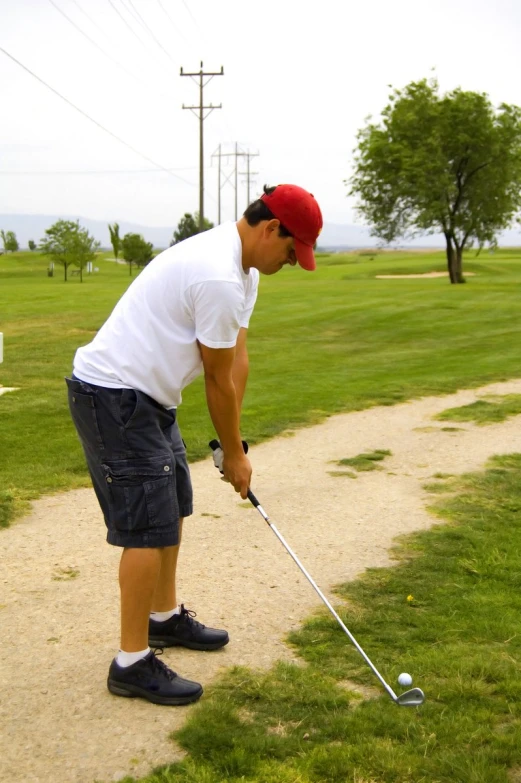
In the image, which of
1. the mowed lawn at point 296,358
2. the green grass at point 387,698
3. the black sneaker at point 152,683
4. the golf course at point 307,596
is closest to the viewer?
the green grass at point 387,698

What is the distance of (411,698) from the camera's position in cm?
345

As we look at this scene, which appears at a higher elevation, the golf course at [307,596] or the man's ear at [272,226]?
the man's ear at [272,226]

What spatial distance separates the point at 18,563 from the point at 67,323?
50.4 feet

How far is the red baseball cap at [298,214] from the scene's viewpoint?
11.4ft

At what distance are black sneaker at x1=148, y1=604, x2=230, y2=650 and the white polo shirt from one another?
1090 millimetres

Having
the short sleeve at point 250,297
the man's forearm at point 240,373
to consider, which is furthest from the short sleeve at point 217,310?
the man's forearm at point 240,373

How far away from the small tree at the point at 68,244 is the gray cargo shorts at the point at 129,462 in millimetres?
60562

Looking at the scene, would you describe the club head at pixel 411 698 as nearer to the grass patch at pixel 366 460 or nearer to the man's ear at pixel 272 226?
the man's ear at pixel 272 226

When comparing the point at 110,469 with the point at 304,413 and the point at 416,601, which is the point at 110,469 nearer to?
the point at 416,601

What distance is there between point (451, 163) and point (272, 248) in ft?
126

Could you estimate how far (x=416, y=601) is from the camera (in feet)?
15.5

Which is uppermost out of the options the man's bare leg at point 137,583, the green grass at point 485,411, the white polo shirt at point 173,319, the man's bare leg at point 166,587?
the white polo shirt at point 173,319

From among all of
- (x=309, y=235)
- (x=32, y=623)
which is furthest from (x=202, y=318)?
(x=32, y=623)

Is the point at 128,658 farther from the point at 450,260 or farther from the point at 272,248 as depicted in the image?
the point at 450,260
